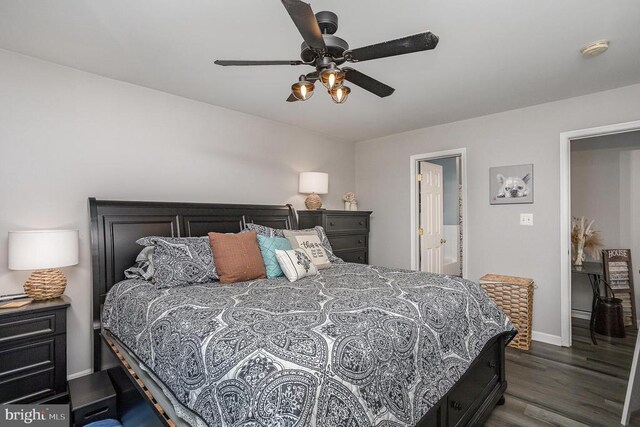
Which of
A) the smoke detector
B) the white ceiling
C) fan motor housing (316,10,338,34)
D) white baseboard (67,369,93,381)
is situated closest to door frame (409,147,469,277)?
the white ceiling

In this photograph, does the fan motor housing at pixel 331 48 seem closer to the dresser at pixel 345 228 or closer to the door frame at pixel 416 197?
the dresser at pixel 345 228

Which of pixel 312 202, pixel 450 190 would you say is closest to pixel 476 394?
pixel 312 202

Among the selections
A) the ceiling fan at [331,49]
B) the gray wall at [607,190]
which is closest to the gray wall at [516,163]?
the gray wall at [607,190]

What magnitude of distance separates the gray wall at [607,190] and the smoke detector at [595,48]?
6.84 feet

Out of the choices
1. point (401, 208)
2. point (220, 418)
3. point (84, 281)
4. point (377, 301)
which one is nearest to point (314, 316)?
point (377, 301)

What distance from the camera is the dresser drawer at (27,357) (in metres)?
1.89

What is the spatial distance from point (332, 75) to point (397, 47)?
1.09 feet

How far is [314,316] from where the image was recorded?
1.37 metres

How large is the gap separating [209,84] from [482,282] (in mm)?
3357

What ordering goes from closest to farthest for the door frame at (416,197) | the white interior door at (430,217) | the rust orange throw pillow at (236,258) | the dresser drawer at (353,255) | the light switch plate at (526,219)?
the rust orange throw pillow at (236,258)
the light switch plate at (526,219)
the door frame at (416,197)
the dresser drawer at (353,255)
the white interior door at (430,217)

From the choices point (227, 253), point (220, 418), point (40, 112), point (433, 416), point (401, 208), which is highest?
point (40, 112)

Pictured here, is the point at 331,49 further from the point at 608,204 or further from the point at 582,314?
the point at 582,314

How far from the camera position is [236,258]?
2381 mm

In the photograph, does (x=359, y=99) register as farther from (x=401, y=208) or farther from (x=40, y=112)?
(x=40, y=112)
